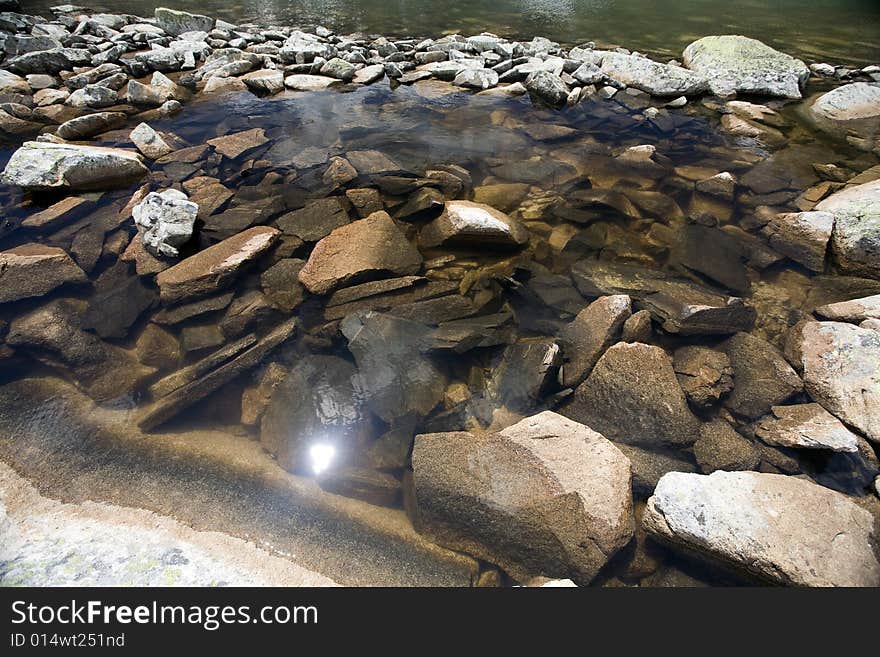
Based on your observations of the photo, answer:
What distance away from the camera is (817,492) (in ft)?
7.34

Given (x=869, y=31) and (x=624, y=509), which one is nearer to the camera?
(x=624, y=509)

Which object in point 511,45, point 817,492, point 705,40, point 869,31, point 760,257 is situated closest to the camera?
point 817,492

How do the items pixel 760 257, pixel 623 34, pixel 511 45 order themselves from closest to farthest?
pixel 760 257
pixel 511 45
pixel 623 34

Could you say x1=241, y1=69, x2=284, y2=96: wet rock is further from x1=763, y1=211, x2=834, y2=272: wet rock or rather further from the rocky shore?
x1=763, y1=211, x2=834, y2=272: wet rock

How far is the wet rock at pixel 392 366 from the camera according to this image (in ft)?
9.84

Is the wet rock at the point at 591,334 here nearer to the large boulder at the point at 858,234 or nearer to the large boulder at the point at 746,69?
the large boulder at the point at 858,234

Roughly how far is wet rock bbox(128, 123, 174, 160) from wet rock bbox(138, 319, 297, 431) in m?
3.78

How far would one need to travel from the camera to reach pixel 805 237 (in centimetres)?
399

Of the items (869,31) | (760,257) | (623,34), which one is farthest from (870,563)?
(869,31)

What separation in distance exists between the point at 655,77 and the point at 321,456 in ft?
28.2

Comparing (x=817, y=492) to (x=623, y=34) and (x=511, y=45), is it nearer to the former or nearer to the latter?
(x=511, y=45)

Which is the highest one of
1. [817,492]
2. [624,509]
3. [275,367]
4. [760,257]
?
[760,257]

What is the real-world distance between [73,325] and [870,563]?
5.27 meters

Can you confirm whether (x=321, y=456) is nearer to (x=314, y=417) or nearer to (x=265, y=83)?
(x=314, y=417)
